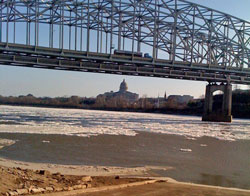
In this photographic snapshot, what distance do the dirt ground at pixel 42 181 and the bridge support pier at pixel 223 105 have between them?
51522 mm

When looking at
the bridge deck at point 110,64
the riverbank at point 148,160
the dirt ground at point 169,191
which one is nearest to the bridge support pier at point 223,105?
the bridge deck at point 110,64

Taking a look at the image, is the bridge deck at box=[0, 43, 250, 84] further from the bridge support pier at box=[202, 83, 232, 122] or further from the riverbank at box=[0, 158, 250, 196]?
the riverbank at box=[0, 158, 250, 196]

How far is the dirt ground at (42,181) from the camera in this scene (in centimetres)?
719

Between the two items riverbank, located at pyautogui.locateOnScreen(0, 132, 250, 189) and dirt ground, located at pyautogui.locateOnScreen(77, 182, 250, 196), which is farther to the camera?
riverbank, located at pyautogui.locateOnScreen(0, 132, 250, 189)

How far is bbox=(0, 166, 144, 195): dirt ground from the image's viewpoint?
23.6 feet

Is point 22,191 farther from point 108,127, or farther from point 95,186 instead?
point 108,127

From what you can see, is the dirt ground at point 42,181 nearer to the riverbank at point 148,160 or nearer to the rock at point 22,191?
the rock at point 22,191

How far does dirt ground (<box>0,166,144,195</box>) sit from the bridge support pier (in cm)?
5152

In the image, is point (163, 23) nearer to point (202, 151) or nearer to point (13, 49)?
point (13, 49)

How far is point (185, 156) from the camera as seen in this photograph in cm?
Result: 1535

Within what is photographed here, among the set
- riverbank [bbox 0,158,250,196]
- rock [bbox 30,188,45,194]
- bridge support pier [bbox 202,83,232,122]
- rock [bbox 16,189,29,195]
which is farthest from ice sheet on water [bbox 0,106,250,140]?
rock [bbox 16,189,29,195]

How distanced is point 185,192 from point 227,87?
54.5 metres

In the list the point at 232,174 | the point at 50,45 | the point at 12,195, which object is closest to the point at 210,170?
the point at 232,174

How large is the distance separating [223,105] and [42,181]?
2177 inches
